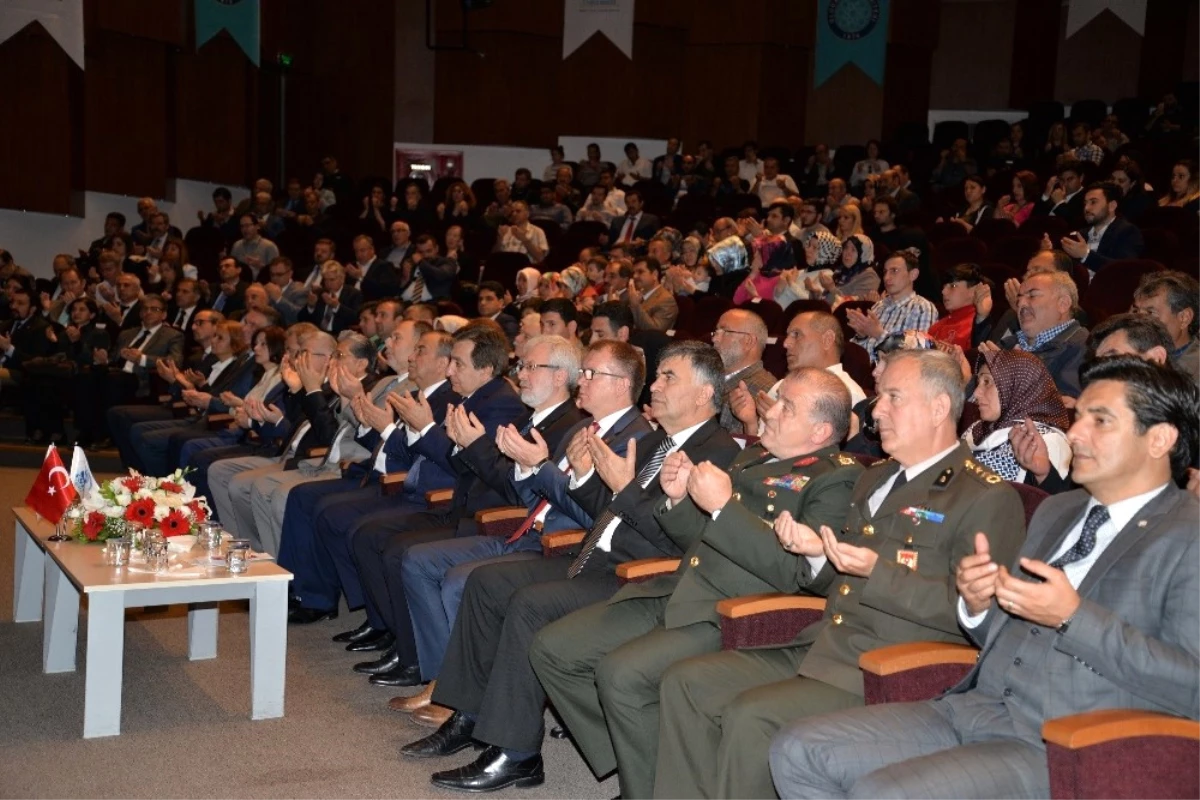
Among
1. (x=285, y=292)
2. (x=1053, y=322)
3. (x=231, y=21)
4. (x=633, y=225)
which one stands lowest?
(x=285, y=292)

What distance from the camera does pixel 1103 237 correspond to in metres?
6.95

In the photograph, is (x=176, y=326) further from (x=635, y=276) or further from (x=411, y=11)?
(x=411, y=11)

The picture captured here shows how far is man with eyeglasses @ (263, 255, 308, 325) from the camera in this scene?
9727mm

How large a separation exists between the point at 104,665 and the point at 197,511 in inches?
31.6

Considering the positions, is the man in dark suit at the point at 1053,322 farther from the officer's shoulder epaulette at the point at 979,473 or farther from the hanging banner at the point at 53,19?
the hanging banner at the point at 53,19

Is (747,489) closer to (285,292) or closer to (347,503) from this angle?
(347,503)

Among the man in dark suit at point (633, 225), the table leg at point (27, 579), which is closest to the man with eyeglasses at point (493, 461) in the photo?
the table leg at point (27, 579)

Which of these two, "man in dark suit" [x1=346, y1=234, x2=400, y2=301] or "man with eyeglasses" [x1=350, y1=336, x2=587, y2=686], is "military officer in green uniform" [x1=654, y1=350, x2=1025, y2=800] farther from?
"man in dark suit" [x1=346, y1=234, x2=400, y2=301]

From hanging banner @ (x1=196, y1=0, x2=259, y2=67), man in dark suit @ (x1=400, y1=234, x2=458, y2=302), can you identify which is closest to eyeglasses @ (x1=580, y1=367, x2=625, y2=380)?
man in dark suit @ (x1=400, y1=234, x2=458, y2=302)

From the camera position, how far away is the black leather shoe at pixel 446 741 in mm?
3693

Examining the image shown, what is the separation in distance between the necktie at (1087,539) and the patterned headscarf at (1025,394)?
117 cm

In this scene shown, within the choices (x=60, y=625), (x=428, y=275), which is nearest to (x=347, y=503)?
(x=60, y=625)

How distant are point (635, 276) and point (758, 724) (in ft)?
15.5

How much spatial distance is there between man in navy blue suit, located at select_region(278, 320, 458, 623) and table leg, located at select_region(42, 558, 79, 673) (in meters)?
0.95
